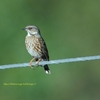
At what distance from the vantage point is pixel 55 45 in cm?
1711

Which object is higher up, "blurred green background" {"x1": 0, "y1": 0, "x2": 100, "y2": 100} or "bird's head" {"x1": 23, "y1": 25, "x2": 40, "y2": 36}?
"bird's head" {"x1": 23, "y1": 25, "x2": 40, "y2": 36}

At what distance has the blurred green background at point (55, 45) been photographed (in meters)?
15.4

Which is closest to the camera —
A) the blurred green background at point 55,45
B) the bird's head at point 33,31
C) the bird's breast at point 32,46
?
the bird's breast at point 32,46

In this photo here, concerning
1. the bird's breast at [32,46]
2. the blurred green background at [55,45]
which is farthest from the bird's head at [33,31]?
the blurred green background at [55,45]

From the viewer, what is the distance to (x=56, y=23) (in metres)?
19.1

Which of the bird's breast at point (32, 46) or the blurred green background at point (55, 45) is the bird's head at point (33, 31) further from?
the blurred green background at point (55, 45)

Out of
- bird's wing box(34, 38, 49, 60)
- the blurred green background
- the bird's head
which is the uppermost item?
the bird's head

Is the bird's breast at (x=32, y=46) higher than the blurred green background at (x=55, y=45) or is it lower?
higher

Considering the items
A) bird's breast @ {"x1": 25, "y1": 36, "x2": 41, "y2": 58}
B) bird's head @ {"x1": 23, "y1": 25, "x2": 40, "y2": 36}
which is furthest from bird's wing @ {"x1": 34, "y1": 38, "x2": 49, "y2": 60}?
bird's head @ {"x1": 23, "y1": 25, "x2": 40, "y2": 36}

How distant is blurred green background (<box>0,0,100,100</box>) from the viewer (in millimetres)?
15406

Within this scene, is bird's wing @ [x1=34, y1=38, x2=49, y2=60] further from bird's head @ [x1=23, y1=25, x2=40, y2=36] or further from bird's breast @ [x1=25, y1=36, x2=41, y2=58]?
bird's head @ [x1=23, y1=25, x2=40, y2=36]

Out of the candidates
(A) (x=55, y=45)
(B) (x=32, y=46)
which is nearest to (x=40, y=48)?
(B) (x=32, y=46)

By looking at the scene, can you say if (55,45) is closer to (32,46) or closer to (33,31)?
Answer: (33,31)

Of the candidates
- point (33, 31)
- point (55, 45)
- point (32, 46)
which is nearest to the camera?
point (32, 46)
